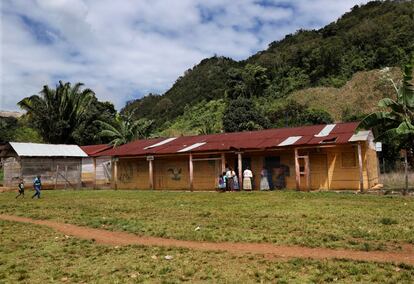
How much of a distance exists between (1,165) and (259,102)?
117 ft

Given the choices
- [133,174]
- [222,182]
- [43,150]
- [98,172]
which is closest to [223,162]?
[222,182]

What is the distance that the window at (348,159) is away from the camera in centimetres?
2275

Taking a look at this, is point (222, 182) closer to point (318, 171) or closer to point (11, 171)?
point (318, 171)

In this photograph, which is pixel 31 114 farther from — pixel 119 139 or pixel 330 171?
pixel 330 171

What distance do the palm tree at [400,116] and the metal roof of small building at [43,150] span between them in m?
22.7

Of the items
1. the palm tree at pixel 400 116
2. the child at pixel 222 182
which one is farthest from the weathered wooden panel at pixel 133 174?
the palm tree at pixel 400 116

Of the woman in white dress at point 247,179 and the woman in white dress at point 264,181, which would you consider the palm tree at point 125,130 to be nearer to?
the woman in white dress at point 247,179

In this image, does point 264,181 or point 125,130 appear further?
point 125,130

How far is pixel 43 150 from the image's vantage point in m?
33.2

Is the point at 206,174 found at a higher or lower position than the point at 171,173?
lower

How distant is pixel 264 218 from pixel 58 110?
36.6 meters

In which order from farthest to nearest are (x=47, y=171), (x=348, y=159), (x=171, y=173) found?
(x=47, y=171)
(x=171, y=173)
(x=348, y=159)

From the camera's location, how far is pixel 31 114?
154 feet

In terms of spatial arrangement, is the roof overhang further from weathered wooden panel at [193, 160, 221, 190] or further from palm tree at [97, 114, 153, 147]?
weathered wooden panel at [193, 160, 221, 190]
